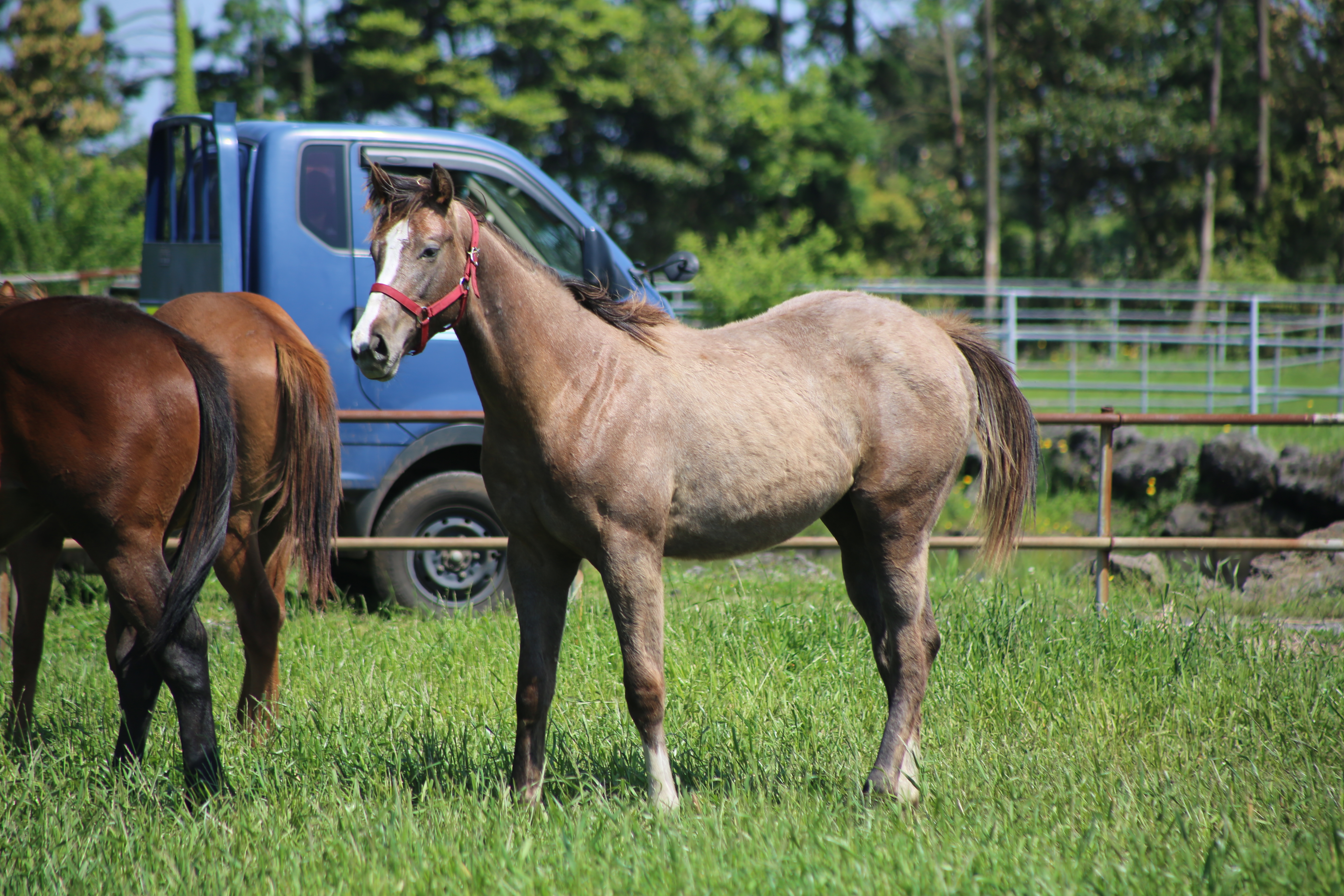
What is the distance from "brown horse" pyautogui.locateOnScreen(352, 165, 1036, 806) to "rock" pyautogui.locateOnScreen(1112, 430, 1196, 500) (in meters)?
6.20

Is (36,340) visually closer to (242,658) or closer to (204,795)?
(204,795)

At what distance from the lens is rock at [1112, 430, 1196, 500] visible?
8.55m

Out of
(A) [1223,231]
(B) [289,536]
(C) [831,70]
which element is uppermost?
(C) [831,70]

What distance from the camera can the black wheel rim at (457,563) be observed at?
5.37 metres

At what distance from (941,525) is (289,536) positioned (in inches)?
239

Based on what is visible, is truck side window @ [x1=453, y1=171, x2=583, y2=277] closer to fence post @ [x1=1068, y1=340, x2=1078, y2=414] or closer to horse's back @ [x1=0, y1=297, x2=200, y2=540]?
horse's back @ [x1=0, y1=297, x2=200, y2=540]

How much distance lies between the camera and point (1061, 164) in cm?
2589

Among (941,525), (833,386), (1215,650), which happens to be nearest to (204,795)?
(833,386)

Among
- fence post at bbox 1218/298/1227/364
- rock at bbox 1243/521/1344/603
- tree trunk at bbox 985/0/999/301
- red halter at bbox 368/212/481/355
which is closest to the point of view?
red halter at bbox 368/212/481/355

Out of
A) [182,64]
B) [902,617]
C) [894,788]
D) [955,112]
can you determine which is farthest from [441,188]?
[955,112]

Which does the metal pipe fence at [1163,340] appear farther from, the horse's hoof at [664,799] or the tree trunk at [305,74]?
the tree trunk at [305,74]

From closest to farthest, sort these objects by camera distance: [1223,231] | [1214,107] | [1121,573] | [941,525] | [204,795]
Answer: [204,795] → [1121,573] → [941,525] → [1214,107] → [1223,231]

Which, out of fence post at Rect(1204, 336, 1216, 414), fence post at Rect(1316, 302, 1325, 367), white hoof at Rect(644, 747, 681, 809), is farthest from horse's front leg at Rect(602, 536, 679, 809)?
fence post at Rect(1316, 302, 1325, 367)

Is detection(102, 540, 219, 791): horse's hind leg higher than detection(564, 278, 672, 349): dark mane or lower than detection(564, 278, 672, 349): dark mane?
lower
